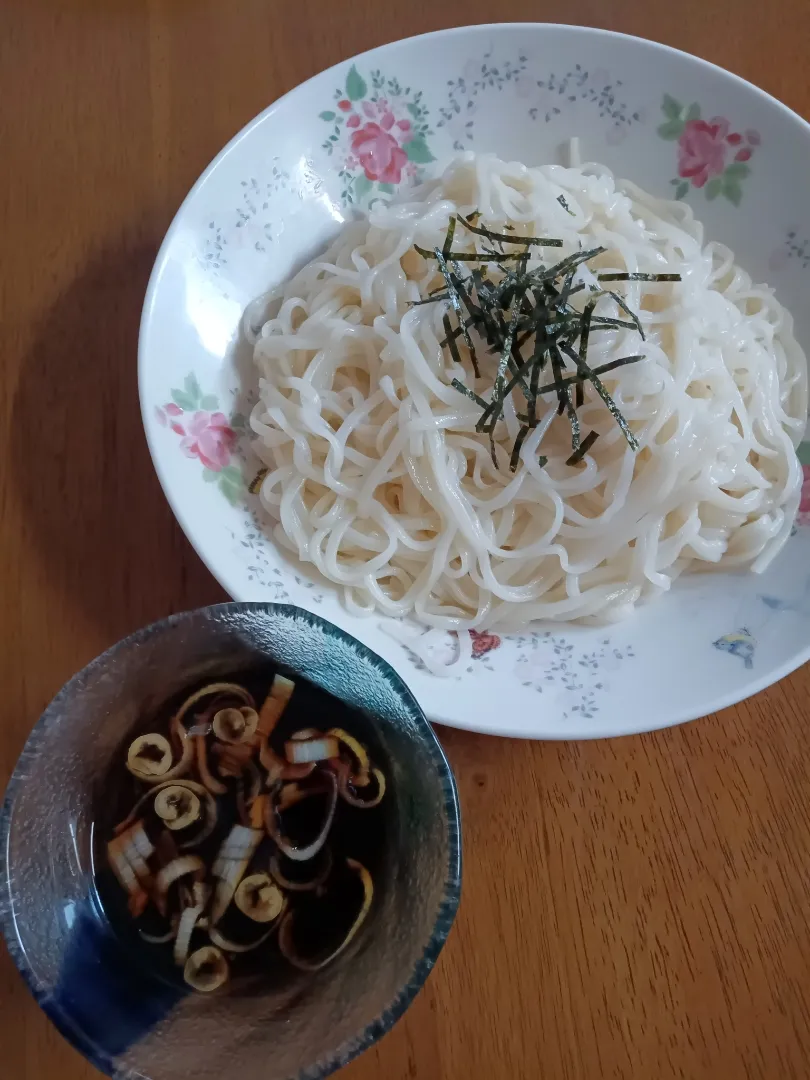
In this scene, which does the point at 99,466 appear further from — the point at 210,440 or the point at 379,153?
the point at 379,153

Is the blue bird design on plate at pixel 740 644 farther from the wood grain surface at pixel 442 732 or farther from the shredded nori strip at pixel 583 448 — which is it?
the shredded nori strip at pixel 583 448

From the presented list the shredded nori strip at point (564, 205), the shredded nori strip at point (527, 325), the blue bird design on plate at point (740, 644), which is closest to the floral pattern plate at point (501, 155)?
the blue bird design on plate at point (740, 644)

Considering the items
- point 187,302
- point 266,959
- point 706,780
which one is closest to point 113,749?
point 266,959

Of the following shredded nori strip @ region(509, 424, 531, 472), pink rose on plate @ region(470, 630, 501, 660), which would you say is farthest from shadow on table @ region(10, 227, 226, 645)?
shredded nori strip @ region(509, 424, 531, 472)

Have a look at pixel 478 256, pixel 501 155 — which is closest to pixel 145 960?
pixel 478 256

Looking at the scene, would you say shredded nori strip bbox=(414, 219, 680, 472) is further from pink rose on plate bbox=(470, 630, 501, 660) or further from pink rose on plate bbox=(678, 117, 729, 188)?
pink rose on plate bbox=(678, 117, 729, 188)

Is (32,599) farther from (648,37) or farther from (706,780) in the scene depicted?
(648,37)
